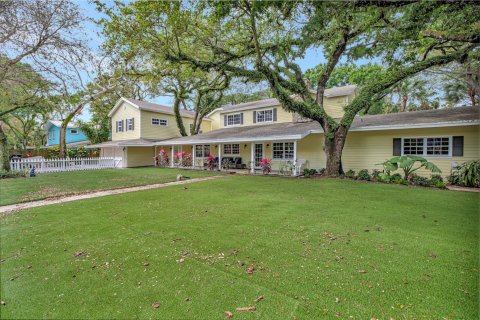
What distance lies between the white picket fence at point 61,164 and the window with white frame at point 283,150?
14.4 m

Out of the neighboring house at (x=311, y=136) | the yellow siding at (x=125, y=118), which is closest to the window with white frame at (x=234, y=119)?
the neighboring house at (x=311, y=136)

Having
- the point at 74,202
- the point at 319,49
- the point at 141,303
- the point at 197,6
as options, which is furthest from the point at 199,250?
the point at 319,49

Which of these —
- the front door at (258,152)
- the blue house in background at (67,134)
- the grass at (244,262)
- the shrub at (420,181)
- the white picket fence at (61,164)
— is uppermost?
the blue house in background at (67,134)

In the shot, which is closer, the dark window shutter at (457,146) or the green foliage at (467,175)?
the green foliage at (467,175)

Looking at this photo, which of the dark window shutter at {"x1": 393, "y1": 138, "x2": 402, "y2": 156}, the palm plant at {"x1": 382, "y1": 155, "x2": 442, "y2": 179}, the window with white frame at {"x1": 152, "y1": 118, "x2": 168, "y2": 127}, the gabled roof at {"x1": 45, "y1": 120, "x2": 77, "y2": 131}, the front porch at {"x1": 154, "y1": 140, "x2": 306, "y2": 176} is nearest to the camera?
the palm plant at {"x1": 382, "y1": 155, "x2": 442, "y2": 179}

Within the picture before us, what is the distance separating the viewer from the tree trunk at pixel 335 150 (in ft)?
40.4

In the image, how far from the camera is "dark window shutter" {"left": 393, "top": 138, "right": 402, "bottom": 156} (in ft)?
40.0

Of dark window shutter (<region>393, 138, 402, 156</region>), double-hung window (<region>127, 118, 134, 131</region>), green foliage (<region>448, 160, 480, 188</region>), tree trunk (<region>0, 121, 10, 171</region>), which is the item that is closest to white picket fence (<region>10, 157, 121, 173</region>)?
tree trunk (<region>0, 121, 10, 171</region>)

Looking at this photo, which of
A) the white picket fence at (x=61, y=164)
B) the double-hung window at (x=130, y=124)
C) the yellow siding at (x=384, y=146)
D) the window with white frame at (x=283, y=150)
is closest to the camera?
the yellow siding at (x=384, y=146)

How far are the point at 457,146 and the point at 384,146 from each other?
9.40 ft

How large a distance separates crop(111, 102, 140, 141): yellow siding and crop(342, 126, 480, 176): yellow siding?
18.7 meters

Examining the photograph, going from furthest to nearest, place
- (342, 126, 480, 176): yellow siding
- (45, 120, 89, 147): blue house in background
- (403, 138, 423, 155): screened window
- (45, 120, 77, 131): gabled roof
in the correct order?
(45, 120, 89, 147): blue house in background, (45, 120, 77, 131): gabled roof, (403, 138, 423, 155): screened window, (342, 126, 480, 176): yellow siding

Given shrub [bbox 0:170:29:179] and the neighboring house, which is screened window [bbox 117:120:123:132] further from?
shrub [bbox 0:170:29:179]

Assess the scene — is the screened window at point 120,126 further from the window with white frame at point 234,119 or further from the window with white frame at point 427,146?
the window with white frame at point 427,146
